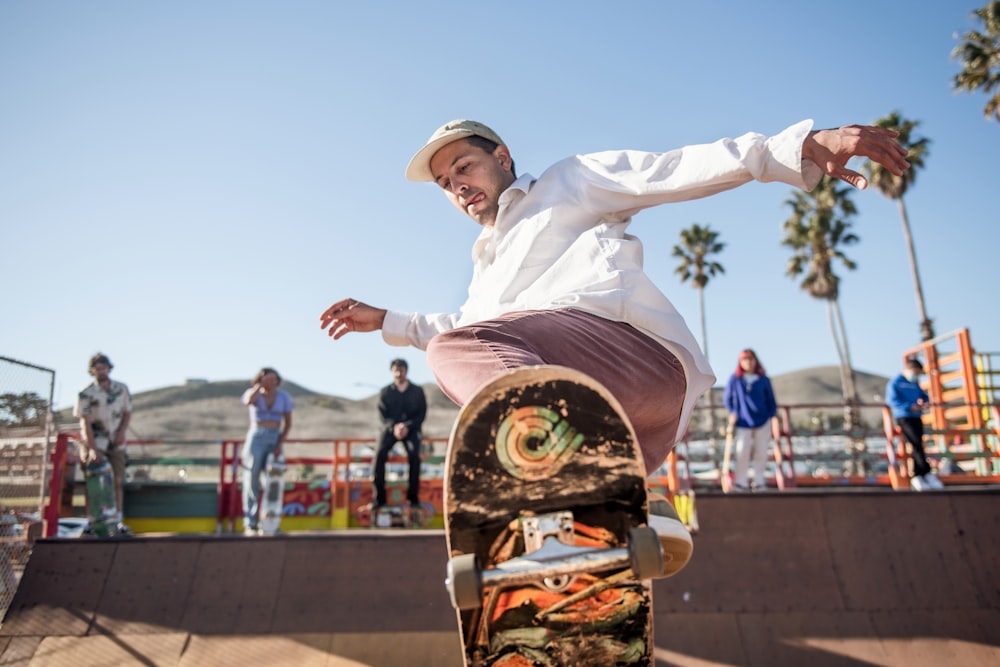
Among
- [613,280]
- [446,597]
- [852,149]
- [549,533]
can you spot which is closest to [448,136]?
[613,280]

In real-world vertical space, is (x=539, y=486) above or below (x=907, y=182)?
below

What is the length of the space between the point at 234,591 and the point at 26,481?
2.53m

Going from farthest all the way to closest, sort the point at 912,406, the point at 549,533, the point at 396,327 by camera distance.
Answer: the point at 912,406 → the point at 396,327 → the point at 549,533

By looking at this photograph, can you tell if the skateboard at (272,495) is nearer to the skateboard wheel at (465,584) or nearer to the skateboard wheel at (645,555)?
the skateboard wheel at (465,584)

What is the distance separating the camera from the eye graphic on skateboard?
1562mm

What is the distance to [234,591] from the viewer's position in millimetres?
5469

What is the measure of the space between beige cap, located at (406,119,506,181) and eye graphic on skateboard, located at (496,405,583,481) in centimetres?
133

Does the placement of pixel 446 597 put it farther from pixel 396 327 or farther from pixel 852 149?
pixel 852 149

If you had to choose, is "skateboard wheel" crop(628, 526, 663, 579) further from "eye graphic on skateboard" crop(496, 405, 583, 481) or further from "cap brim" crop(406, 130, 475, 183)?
"cap brim" crop(406, 130, 475, 183)

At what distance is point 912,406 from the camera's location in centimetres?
923

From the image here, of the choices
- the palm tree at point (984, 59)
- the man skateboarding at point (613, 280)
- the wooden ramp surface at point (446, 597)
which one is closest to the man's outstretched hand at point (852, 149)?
the man skateboarding at point (613, 280)

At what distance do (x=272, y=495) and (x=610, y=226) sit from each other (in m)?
6.61

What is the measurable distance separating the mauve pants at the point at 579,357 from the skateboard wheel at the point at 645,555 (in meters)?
0.53

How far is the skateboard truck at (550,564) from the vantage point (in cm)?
139
